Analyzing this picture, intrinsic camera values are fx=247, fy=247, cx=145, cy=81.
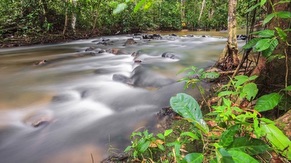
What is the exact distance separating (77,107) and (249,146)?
10.9ft

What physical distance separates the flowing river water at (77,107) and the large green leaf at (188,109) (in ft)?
5.39

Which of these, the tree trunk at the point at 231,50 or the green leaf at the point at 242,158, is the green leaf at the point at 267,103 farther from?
the tree trunk at the point at 231,50

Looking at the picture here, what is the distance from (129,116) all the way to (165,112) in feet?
1.84

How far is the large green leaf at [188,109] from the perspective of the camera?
1017 millimetres

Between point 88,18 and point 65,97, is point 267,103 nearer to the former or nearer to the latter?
point 65,97

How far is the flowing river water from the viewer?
9.18ft

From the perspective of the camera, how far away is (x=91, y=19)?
1488cm

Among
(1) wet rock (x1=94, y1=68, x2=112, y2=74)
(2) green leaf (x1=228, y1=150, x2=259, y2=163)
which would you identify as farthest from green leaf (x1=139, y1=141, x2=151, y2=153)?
(1) wet rock (x1=94, y1=68, x2=112, y2=74)

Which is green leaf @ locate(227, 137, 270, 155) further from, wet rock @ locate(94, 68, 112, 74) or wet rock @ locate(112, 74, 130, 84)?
wet rock @ locate(94, 68, 112, 74)

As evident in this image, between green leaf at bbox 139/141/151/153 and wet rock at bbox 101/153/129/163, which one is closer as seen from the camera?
green leaf at bbox 139/141/151/153

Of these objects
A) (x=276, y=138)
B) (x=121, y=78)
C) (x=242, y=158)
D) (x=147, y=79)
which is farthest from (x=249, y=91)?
(x=121, y=78)

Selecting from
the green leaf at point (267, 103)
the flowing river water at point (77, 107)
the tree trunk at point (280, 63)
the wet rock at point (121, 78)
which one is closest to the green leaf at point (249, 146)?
the green leaf at point (267, 103)

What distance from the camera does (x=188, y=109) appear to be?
1.08 meters

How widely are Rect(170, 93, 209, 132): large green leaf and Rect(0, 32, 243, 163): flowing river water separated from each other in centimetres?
164
